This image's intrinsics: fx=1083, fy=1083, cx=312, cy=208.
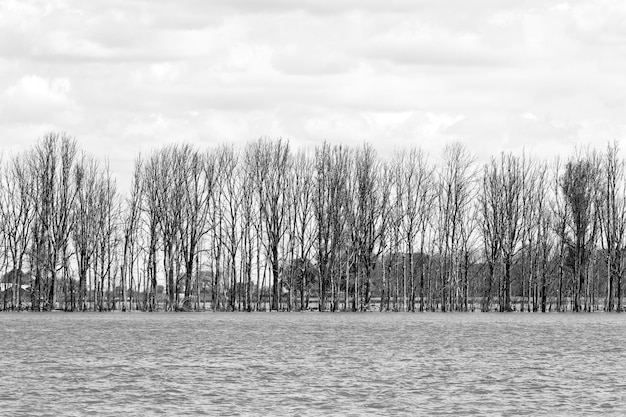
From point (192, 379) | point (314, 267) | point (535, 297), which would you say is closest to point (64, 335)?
point (192, 379)

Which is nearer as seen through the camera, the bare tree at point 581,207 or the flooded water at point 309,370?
the flooded water at point 309,370

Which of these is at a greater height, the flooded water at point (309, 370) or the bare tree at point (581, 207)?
the bare tree at point (581, 207)

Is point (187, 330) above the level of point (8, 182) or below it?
below

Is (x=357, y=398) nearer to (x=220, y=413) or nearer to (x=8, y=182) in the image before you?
(x=220, y=413)

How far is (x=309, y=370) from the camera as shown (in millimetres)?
34312

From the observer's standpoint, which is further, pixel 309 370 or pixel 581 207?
pixel 581 207

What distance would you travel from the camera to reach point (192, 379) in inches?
1241

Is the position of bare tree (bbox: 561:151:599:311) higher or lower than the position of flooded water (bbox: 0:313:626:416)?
higher

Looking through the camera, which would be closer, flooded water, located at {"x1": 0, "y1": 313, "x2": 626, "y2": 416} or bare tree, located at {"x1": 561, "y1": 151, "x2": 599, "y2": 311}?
flooded water, located at {"x1": 0, "y1": 313, "x2": 626, "y2": 416}

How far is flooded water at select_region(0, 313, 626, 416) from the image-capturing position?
84.9 feet

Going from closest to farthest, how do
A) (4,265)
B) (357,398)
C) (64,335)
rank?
(357,398) < (64,335) < (4,265)

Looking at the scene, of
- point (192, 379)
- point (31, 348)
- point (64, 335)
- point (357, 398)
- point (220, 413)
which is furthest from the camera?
point (64, 335)

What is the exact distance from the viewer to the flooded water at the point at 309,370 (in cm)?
2588

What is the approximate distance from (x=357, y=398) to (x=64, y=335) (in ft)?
92.5
